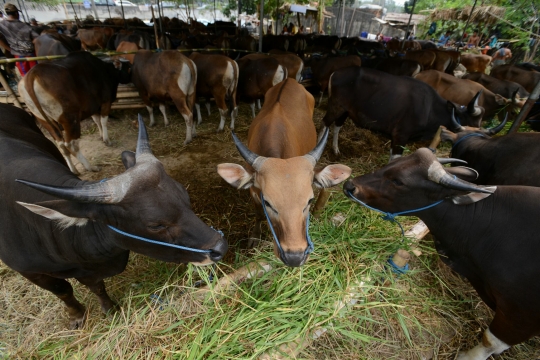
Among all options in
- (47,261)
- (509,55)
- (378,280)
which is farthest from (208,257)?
(509,55)

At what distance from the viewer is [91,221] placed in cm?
209

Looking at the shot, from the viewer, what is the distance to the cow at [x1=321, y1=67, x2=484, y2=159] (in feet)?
18.6

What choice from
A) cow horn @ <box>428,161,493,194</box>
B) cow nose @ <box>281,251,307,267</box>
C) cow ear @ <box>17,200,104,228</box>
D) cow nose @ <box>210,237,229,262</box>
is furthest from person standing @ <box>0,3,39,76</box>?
cow horn @ <box>428,161,493,194</box>

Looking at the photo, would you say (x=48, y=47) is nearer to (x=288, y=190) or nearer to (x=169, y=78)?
(x=169, y=78)

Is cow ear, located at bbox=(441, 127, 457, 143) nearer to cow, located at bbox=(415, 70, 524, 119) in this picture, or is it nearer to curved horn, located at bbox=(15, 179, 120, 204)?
cow, located at bbox=(415, 70, 524, 119)

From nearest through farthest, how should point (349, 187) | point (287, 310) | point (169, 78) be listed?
point (287, 310) < point (349, 187) < point (169, 78)

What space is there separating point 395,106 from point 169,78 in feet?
18.3

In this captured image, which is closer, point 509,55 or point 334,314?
point 334,314

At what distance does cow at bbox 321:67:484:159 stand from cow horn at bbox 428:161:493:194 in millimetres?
3777

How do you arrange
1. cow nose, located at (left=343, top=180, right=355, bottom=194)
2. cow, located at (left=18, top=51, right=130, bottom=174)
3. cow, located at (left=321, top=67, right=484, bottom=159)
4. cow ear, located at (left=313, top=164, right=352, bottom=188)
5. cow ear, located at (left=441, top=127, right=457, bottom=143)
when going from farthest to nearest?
cow, located at (left=321, top=67, right=484, bottom=159) → cow, located at (left=18, top=51, right=130, bottom=174) → cow ear, located at (left=441, top=127, right=457, bottom=143) → cow nose, located at (left=343, top=180, right=355, bottom=194) → cow ear, located at (left=313, top=164, right=352, bottom=188)

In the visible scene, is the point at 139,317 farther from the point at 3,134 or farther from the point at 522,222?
the point at 522,222

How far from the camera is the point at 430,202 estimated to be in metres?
2.61

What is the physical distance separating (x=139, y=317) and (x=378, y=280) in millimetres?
2488

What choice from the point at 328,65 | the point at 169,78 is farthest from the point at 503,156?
the point at 328,65
